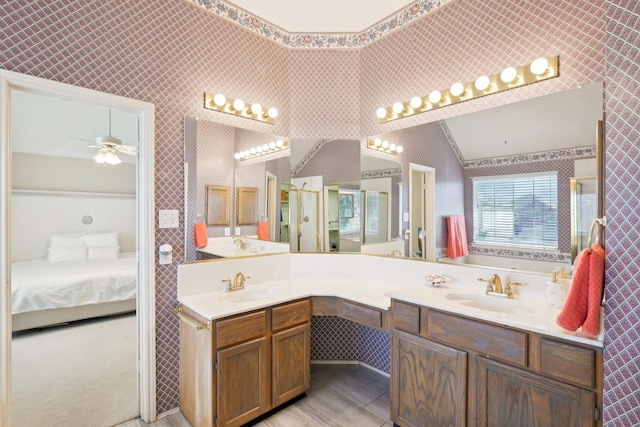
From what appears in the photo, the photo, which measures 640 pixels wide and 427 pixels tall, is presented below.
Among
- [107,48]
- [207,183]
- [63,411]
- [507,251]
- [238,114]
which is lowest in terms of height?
[63,411]

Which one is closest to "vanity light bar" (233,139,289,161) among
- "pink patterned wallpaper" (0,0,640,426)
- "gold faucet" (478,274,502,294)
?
"pink patterned wallpaper" (0,0,640,426)

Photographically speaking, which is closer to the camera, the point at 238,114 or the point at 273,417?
the point at 273,417

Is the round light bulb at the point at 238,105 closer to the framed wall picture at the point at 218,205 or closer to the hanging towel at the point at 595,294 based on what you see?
the framed wall picture at the point at 218,205

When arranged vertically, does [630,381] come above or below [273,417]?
above

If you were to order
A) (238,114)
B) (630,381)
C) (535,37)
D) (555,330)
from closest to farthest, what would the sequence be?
(630,381)
(555,330)
(535,37)
(238,114)

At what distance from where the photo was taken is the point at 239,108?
2502 mm

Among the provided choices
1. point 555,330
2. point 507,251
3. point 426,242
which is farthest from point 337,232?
point 555,330

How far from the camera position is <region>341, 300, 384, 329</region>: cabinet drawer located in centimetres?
205

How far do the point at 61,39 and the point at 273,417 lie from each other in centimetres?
270

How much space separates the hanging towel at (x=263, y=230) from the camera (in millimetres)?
2602

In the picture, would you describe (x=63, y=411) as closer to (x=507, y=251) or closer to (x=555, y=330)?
(x=555, y=330)

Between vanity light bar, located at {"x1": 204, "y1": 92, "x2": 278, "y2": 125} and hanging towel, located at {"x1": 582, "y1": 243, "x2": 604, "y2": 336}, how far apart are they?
7.94 feet

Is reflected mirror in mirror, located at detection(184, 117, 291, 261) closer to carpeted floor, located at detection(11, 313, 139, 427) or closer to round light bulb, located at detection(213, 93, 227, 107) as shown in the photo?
round light bulb, located at detection(213, 93, 227, 107)

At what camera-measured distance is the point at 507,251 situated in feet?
6.49
